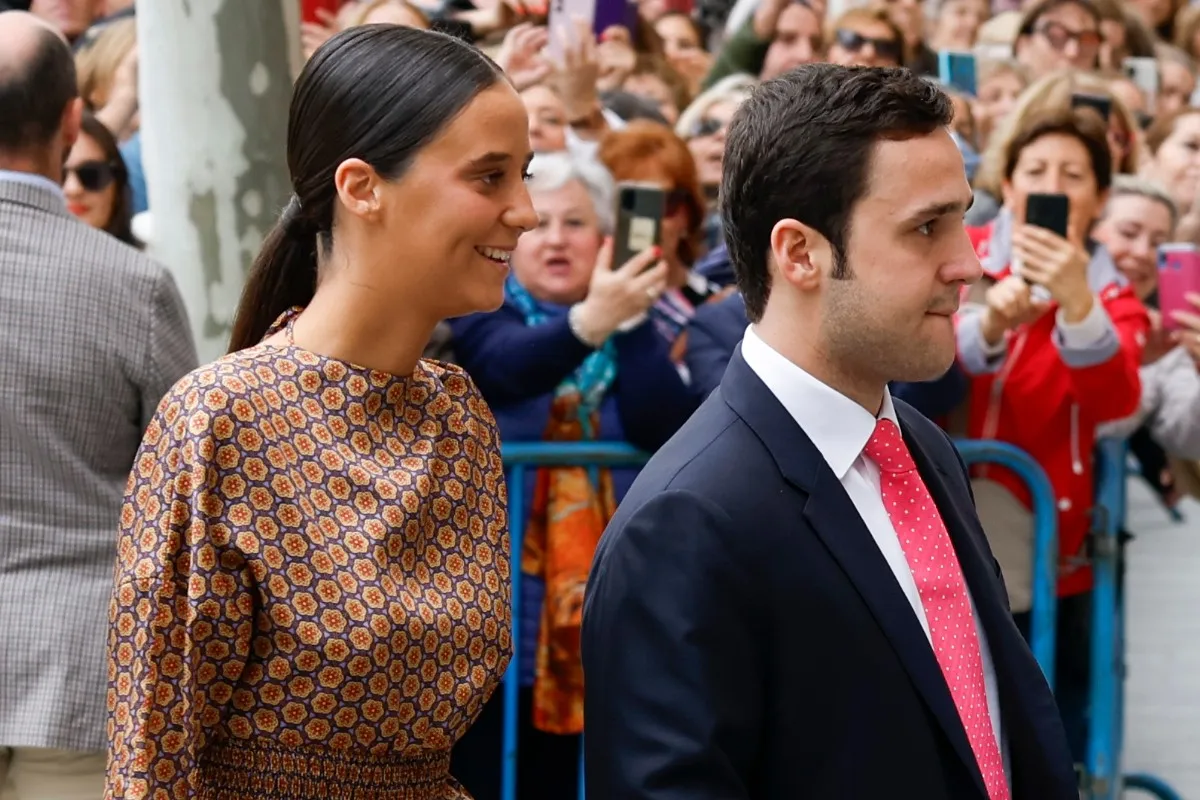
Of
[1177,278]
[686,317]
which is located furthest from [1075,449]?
[686,317]

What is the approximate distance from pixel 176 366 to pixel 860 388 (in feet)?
4.99

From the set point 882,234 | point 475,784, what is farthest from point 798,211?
point 475,784

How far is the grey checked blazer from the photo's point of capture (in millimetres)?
3305

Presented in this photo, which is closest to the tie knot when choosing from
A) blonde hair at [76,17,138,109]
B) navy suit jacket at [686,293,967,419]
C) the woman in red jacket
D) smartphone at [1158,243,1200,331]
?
navy suit jacket at [686,293,967,419]

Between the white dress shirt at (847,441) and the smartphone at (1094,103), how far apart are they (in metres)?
3.72

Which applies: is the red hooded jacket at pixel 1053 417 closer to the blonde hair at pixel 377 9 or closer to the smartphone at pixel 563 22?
the smartphone at pixel 563 22

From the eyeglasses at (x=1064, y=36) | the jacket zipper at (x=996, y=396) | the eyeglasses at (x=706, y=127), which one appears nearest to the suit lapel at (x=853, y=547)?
the jacket zipper at (x=996, y=396)

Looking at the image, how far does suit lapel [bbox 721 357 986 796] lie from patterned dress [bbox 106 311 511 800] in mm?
469

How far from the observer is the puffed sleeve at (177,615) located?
2275 mm

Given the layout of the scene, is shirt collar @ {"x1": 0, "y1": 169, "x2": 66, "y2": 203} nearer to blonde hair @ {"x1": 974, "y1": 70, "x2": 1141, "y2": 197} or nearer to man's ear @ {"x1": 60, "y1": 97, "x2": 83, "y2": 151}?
man's ear @ {"x1": 60, "y1": 97, "x2": 83, "y2": 151}

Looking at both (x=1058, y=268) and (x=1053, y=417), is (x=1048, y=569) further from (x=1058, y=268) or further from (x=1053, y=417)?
(x=1058, y=268)

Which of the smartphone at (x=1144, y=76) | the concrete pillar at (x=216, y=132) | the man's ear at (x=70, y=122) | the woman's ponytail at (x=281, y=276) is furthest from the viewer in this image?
the smartphone at (x=1144, y=76)

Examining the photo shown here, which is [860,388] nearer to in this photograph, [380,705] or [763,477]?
[763,477]

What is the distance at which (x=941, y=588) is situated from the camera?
8.00ft
